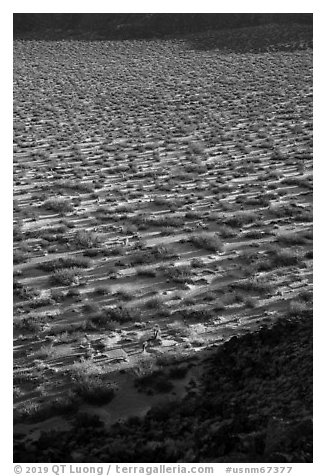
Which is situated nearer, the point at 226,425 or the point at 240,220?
the point at 226,425

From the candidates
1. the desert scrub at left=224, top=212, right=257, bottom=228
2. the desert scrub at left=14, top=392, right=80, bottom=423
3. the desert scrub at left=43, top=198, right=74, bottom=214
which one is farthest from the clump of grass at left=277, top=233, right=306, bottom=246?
the desert scrub at left=14, top=392, right=80, bottom=423

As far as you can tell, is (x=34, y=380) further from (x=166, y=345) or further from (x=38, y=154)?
(x=38, y=154)

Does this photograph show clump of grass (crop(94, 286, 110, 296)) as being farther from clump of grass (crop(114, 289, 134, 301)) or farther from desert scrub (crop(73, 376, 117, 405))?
desert scrub (crop(73, 376, 117, 405))

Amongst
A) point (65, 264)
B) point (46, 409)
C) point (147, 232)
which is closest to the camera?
point (46, 409)

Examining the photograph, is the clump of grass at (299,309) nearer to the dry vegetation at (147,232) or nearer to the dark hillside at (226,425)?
the dry vegetation at (147,232)

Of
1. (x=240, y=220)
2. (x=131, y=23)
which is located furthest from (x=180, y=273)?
(x=131, y=23)

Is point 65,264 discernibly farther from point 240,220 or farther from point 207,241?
point 240,220

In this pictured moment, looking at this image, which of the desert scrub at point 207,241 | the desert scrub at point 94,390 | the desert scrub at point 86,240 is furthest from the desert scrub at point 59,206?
the desert scrub at point 94,390
